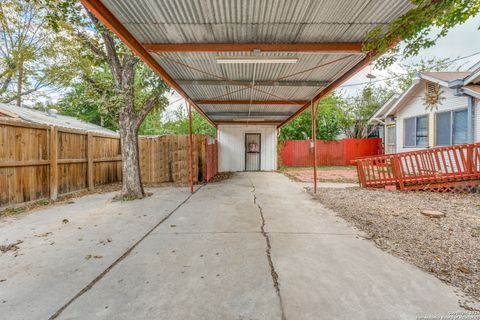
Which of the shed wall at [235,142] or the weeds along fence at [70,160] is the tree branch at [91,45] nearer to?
the weeds along fence at [70,160]

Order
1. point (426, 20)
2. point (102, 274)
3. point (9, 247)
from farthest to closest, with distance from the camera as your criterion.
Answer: point (9, 247)
point (426, 20)
point (102, 274)

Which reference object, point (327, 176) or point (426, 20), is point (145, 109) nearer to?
point (426, 20)

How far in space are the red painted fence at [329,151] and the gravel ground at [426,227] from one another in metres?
10.0

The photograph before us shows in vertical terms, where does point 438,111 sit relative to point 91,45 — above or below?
below

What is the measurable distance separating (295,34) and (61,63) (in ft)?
43.6

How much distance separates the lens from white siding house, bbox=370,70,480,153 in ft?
23.1

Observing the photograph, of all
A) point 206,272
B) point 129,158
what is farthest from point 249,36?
point 129,158

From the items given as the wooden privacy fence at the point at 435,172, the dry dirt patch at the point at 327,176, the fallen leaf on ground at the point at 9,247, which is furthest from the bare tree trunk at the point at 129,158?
the wooden privacy fence at the point at 435,172

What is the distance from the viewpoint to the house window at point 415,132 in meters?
9.27

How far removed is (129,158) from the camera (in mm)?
5996

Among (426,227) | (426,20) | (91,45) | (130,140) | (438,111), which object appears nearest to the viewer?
(426,20)

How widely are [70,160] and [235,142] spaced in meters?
8.01

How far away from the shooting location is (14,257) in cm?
275

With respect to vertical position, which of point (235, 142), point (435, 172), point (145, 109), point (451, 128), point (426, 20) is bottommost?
point (435, 172)
